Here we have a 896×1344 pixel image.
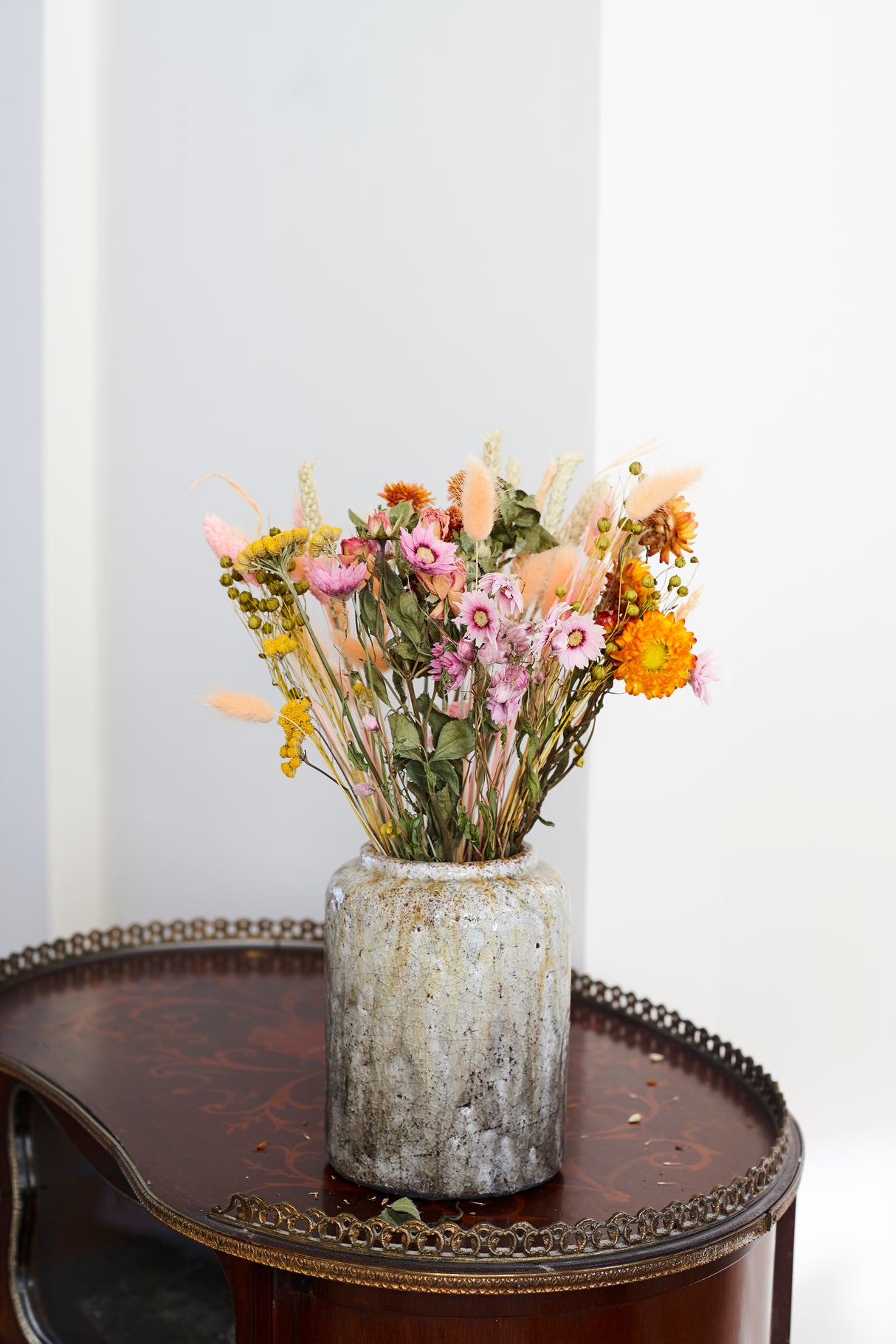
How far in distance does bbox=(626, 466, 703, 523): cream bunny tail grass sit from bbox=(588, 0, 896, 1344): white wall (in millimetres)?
507

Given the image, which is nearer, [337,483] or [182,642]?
[337,483]

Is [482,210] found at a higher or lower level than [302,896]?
higher

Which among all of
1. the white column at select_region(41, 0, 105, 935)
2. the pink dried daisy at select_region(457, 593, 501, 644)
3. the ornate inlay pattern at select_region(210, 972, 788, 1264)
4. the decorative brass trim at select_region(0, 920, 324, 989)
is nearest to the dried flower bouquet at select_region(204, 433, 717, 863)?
the pink dried daisy at select_region(457, 593, 501, 644)

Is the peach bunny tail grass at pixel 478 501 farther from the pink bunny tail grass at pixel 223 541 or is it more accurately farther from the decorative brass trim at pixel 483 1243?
the decorative brass trim at pixel 483 1243

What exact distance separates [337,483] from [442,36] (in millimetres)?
560

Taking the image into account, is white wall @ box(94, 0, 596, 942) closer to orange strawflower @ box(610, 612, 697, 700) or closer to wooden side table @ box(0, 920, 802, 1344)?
wooden side table @ box(0, 920, 802, 1344)

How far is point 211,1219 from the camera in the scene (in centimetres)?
93

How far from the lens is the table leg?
1.07m

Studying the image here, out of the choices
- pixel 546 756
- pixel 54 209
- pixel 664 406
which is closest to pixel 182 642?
pixel 54 209

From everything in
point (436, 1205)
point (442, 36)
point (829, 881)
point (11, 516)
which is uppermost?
point (442, 36)

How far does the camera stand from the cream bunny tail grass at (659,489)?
3.05 feet

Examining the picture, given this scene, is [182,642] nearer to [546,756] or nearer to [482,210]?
[482,210]

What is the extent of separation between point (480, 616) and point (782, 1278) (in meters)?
0.67

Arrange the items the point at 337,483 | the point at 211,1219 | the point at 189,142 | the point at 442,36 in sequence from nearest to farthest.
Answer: the point at 211,1219
the point at 442,36
the point at 337,483
the point at 189,142
